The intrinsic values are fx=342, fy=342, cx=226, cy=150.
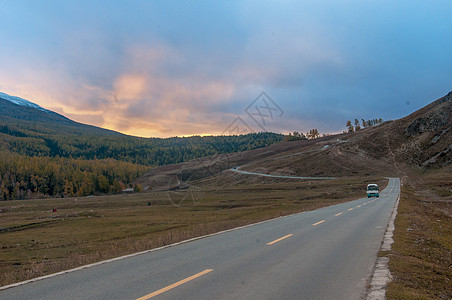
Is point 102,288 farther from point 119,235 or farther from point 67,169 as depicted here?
point 67,169

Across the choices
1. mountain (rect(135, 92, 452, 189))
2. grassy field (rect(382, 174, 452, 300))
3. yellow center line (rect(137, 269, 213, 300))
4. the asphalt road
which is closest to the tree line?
mountain (rect(135, 92, 452, 189))

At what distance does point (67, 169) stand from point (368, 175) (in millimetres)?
160347

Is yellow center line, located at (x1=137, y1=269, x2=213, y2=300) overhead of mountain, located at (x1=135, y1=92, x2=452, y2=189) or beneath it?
beneath

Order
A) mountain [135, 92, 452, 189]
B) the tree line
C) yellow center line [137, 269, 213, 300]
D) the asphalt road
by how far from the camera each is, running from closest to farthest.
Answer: yellow center line [137, 269, 213, 300], the asphalt road, mountain [135, 92, 452, 189], the tree line

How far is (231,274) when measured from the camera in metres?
8.88

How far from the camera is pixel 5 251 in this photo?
95.4ft

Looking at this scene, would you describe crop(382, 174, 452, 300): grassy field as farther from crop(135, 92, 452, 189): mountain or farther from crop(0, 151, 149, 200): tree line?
crop(0, 151, 149, 200): tree line

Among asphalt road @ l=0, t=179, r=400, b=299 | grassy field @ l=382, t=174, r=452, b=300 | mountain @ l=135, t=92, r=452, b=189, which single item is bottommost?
grassy field @ l=382, t=174, r=452, b=300

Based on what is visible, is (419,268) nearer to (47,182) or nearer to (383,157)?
(383,157)

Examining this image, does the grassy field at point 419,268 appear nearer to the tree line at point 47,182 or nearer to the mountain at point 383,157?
the mountain at point 383,157

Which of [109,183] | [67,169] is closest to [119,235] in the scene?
[109,183]

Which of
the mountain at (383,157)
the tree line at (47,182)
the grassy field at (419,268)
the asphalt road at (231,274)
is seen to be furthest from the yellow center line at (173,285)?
the tree line at (47,182)

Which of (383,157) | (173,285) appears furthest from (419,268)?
(383,157)

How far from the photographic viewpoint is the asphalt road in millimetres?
7355
